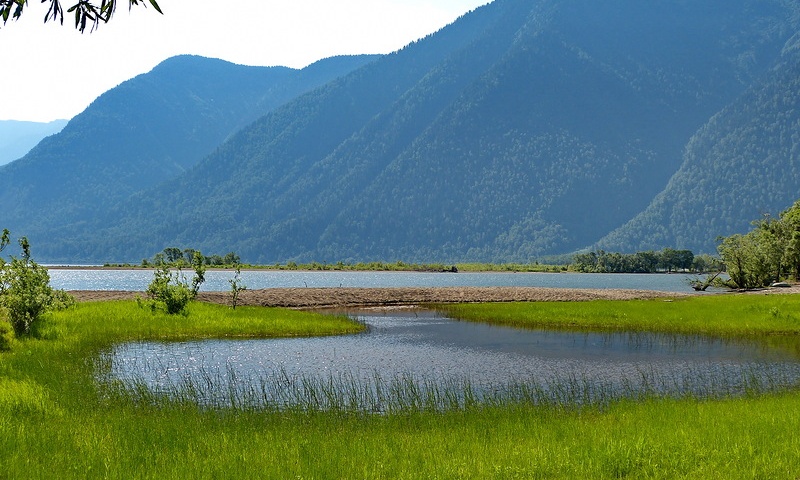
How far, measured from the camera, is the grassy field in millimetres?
14727

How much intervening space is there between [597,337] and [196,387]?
101 ft

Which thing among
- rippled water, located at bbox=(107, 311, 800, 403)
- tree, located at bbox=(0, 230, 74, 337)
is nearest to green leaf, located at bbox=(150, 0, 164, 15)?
rippled water, located at bbox=(107, 311, 800, 403)

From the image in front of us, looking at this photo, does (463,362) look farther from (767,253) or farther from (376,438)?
(767,253)

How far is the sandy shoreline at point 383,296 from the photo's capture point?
71000mm

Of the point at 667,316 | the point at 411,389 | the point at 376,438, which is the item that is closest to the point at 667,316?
the point at 667,316

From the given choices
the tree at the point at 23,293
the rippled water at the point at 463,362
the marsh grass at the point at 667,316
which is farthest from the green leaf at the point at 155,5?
the marsh grass at the point at 667,316

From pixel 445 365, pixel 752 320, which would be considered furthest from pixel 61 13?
pixel 752 320

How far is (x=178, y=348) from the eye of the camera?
37.8 metres

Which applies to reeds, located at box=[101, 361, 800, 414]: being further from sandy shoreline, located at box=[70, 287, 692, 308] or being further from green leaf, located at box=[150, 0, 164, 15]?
sandy shoreline, located at box=[70, 287, 692, 308]

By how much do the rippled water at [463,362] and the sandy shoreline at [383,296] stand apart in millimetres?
27281

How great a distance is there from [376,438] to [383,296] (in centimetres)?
6477

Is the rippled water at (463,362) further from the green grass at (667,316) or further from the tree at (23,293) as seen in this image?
the green grass at (667,316)

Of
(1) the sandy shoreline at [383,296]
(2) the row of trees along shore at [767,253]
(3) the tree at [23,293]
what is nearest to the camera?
(3) the tree at [23,293]

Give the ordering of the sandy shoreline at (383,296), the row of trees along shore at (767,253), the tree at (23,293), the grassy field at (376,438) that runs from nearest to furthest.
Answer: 1. the grassy field at (376,438)
2. the tree at (23,293)
3. the sandy shoreline at (383,296)
4. the row of trees along shore at (767,253)
